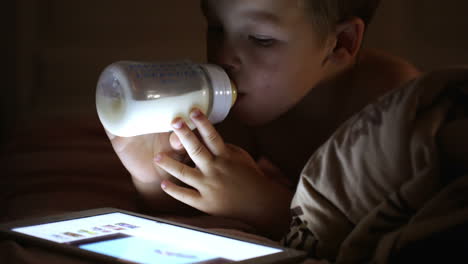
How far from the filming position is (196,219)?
2.78 ft

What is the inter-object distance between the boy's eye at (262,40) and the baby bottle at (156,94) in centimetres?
10

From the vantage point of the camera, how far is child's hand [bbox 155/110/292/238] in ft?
2.69

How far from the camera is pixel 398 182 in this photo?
548 millimetres

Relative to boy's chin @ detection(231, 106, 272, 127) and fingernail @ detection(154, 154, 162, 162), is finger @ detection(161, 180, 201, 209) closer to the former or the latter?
fingernail @ detection(154, 154, 162, 162)

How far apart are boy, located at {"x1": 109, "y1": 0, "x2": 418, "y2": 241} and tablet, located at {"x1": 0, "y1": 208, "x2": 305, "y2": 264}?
0.15 m

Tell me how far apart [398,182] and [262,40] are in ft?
1.32

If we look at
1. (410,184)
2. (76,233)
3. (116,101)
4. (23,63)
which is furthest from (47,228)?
(23,63)

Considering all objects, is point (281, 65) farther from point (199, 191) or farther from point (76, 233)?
point (76, 233)

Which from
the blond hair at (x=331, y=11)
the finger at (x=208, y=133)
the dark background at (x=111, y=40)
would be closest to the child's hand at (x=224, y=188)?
the finger at (x=208, y=133)

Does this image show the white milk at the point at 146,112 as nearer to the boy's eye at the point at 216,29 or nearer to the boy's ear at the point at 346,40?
the boy's eye at the point at 216,29

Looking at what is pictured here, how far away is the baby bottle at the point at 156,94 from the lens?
70 centimetres

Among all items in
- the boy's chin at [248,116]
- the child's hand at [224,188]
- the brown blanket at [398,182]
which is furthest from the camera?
the boy's chin at [248,116]

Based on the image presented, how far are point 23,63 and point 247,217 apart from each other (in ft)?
3.88

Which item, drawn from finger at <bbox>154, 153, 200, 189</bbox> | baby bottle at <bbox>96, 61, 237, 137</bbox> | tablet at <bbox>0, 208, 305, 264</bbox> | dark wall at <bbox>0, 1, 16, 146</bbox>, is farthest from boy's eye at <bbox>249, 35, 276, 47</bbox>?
dark wall at <bbox>0, 1, 16, 146</bbox>
